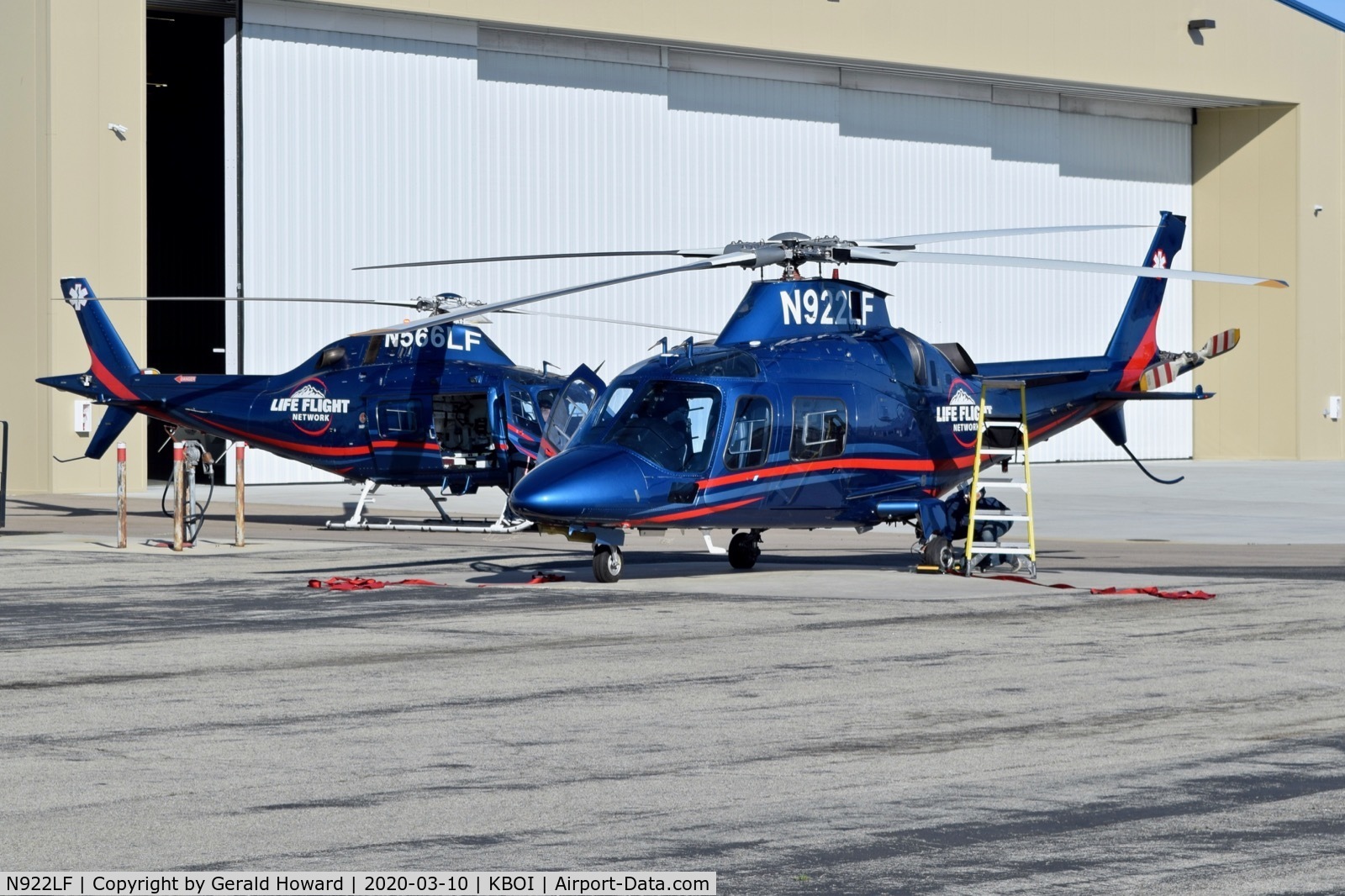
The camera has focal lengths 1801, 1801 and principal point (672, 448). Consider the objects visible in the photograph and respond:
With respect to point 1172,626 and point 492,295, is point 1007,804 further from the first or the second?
point 492,295

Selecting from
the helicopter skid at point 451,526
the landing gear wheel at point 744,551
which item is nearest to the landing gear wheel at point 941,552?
the landing gear wheel at point 744,551

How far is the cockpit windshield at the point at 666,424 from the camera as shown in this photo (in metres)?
15.8

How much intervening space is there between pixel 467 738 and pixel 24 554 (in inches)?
498

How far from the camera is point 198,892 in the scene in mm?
5875

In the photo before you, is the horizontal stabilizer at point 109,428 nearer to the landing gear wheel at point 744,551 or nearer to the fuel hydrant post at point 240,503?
the fuel hydrant post at point 240,503

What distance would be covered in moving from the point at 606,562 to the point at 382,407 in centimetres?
856

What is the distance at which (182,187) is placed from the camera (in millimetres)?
37062

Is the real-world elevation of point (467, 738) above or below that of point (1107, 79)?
below

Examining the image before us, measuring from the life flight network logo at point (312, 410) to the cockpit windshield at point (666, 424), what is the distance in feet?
28.6

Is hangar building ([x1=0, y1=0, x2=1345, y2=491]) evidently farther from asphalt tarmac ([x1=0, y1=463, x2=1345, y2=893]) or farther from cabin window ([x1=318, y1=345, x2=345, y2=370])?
asphalt tarmac ([x1=0, y1=463, x2=1345, y2=893])

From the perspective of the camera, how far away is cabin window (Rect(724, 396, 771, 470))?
16109 mm

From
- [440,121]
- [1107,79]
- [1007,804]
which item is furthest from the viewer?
[1107,79]

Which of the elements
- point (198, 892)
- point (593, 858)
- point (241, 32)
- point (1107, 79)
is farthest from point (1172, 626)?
point (1107, 79)

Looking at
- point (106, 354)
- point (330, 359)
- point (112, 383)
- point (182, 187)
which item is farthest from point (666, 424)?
point (182, 187)
